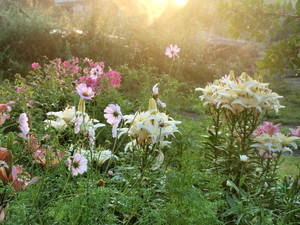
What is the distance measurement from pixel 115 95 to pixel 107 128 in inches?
28.7

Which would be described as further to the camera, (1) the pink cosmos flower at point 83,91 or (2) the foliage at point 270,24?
(2) the foliage at point 270,24

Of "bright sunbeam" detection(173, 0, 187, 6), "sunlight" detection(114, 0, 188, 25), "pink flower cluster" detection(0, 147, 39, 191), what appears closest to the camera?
"pink flower cluster" detection(0, 147, 39, 191)

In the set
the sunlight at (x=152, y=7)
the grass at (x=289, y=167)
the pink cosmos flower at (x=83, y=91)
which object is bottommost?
the grass at (x=289, y=167)

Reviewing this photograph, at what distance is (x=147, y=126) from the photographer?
65.4 inches

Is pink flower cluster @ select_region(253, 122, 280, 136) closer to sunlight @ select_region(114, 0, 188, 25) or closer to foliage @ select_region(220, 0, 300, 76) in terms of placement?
foliage @ select_region(220, 0, 300, 76)

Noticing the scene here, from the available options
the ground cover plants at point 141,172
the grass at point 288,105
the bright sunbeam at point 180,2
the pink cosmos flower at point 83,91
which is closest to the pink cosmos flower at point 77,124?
the ground cover plants at point 141,172

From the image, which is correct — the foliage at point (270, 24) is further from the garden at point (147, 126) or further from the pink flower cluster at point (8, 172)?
the pink flower cluster at point (8, 172)

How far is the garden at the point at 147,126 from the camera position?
137 cm

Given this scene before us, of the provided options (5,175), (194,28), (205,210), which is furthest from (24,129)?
(194,28)

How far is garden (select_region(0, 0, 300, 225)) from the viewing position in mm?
1366

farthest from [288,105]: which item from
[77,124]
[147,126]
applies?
[77,124]

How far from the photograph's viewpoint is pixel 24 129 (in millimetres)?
1278

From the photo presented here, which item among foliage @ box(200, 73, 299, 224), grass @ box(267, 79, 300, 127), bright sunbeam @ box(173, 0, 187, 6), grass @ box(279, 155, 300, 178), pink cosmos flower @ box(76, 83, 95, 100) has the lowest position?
grass @ box(267, 79, 300, 127)

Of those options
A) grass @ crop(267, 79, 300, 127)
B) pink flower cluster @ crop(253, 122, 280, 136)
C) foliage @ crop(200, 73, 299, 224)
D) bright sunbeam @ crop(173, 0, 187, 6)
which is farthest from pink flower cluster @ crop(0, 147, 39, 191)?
bright sunbeam @ crop(173, 0, 187, 6)
